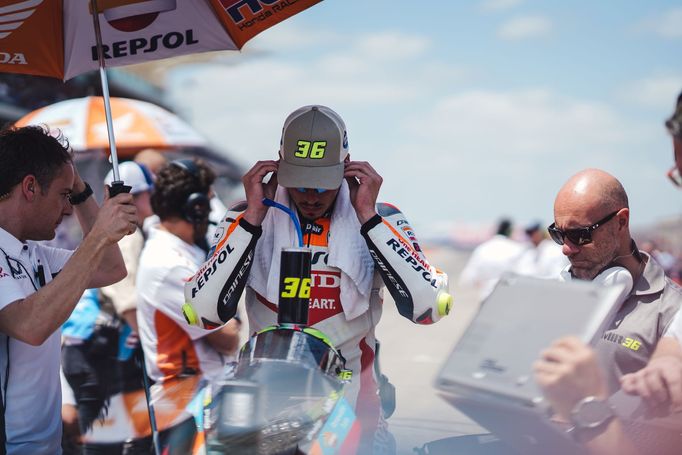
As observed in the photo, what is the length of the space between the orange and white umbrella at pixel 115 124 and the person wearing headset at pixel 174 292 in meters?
1.88

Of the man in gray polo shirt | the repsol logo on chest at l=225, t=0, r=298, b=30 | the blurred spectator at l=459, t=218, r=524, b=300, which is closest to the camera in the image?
the man in gray polo shirt

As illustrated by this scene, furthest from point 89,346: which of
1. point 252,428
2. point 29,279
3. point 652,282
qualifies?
point 652,282

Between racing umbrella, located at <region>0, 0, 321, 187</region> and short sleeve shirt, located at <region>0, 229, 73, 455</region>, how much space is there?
25.4 inches

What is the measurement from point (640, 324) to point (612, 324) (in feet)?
1.55

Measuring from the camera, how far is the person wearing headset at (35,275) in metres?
2.23

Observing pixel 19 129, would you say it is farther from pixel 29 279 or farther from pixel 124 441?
pixel 124 441

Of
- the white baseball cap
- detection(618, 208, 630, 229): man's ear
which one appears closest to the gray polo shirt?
detection(618, 208, 630, 229): man's ear

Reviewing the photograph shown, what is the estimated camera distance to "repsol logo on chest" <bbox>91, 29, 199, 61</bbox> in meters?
2.98

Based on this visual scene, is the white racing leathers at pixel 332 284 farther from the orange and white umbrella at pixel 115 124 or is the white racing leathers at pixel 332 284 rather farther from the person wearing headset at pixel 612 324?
the orange and white umbrella at pixel 115 124

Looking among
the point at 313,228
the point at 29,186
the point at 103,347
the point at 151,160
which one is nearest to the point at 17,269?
the point at 29,186

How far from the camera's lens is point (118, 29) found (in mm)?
2941

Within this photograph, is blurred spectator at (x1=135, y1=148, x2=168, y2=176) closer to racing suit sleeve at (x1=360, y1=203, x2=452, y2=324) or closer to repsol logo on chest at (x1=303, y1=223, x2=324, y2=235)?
repsol logo on chest at (x1=303, y1=223, x2=324, y2=235)

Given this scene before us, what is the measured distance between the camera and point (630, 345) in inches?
75.9

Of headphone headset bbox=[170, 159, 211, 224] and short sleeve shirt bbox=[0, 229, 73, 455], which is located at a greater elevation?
headphone headset bbox=[170, 159, 211, 224]
